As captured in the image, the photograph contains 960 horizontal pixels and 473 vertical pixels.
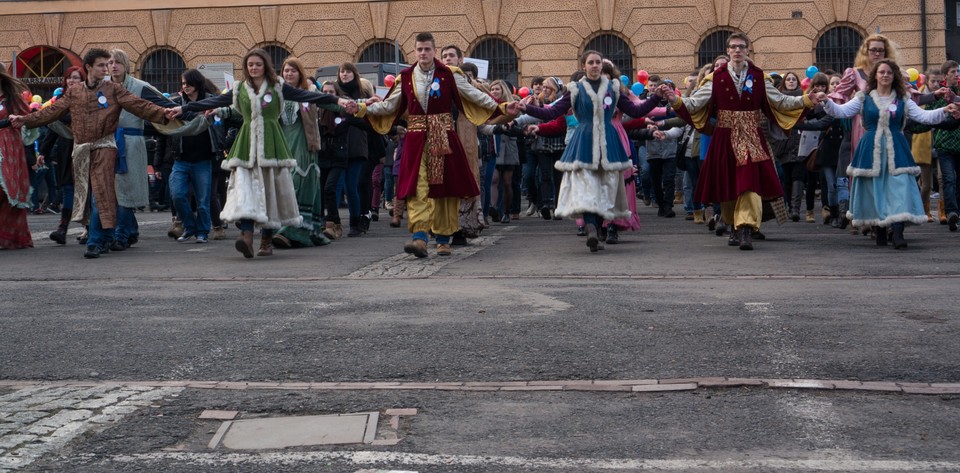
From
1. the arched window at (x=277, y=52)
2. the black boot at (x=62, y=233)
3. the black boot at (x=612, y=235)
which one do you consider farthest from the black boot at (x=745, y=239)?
the arched window at (x=277, y=52)

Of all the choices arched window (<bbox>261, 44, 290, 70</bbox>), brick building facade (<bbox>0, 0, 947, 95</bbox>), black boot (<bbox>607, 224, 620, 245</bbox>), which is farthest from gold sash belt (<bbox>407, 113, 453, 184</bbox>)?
arched window (<bbox>261, 44, 290, 70</bbox>)

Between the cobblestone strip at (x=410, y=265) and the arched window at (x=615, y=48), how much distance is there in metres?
23.5

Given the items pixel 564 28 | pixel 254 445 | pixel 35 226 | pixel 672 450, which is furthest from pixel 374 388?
pixel 564 28

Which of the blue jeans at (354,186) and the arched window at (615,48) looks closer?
the blue jeans at (354,186)

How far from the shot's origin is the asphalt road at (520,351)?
5.11 meters

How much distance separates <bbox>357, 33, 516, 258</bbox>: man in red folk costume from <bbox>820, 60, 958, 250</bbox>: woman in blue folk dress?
10.6 feet

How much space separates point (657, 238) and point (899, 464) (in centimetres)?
981

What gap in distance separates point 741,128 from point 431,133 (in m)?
2.75

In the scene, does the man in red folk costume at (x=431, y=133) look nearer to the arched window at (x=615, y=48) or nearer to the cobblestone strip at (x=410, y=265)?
the cobblestone strip at (x=410, y=265)

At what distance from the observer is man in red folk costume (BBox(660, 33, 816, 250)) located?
12820 mm

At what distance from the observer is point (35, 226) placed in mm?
19578

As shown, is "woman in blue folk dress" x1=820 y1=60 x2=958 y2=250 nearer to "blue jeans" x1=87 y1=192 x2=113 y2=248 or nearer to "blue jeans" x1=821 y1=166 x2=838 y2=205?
"blue jeans" x1=821 y1=166 x2=838 y2=205

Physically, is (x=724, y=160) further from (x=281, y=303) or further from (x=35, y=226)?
(x=35, y=226)

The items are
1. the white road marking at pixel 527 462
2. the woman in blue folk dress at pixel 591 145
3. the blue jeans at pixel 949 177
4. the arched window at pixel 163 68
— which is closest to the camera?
the white road marking at pixel 527 462
